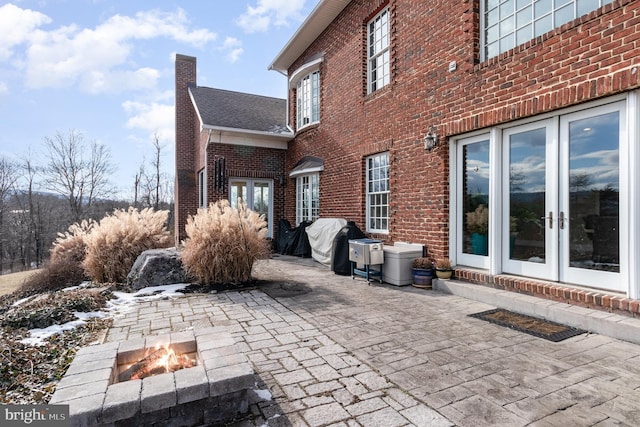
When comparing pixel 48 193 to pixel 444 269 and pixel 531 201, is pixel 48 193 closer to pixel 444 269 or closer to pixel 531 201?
pixel 444 269

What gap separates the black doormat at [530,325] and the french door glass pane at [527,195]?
36.5 inches

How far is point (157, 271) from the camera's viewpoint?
5844mm

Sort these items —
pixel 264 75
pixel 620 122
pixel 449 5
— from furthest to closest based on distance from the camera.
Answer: pixel 264 75 → pixel 449 5 → pixel 620 122

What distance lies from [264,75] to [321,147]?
196 inches

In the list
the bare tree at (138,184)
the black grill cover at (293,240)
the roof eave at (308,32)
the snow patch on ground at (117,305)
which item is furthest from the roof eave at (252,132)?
the bare tree at (138,184)

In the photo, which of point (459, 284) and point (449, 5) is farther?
point (449, 5)

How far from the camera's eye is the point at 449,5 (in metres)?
5.52

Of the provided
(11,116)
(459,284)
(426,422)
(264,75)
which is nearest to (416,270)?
(459,284)

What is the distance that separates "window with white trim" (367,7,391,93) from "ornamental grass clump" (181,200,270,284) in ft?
14.7

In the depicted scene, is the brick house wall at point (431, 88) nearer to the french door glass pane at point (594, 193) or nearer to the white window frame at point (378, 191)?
the white window frame at point (378, 191)

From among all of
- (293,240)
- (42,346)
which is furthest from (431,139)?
(42,346)

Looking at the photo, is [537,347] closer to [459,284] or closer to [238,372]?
[459,284]

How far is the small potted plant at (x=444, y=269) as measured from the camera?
546cm

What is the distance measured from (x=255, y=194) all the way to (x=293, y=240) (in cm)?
259
